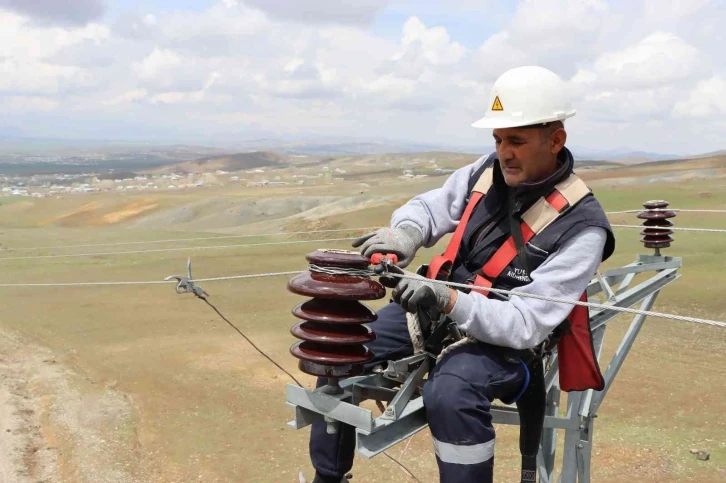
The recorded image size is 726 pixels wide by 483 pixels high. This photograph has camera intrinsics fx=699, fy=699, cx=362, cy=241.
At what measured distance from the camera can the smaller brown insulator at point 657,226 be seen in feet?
20.9

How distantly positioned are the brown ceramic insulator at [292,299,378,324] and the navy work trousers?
0.45 meters

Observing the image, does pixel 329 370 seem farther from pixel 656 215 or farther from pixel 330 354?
pixel 656 215

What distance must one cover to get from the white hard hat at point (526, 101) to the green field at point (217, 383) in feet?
16.6

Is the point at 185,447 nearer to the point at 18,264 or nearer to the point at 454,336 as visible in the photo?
the point at 454,336

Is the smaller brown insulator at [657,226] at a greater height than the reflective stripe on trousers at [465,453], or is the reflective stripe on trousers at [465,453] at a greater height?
the smaller brown insulator at [657,226]

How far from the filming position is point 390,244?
12.2ft

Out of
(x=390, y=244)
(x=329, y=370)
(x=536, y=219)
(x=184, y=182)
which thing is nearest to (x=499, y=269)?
(x=536, y=219)

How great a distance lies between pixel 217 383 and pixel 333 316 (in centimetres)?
774

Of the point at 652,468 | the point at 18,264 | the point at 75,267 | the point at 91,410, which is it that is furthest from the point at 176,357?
the point at 18,264

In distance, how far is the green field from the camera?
7.89m

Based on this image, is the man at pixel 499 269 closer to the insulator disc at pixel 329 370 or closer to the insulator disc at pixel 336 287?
the insulator disc at pixel 336 287

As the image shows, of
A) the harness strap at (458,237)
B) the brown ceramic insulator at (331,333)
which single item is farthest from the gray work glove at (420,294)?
the harness strap at (458,237)

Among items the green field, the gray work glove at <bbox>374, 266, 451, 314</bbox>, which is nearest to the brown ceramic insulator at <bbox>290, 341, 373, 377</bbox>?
the gray work glove at <bbox>374, 266, 451, 314</bbox>

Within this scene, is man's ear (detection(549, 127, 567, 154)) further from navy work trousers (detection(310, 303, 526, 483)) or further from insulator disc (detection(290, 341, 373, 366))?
insulator disc (detection(290, 341, 373, 366))
